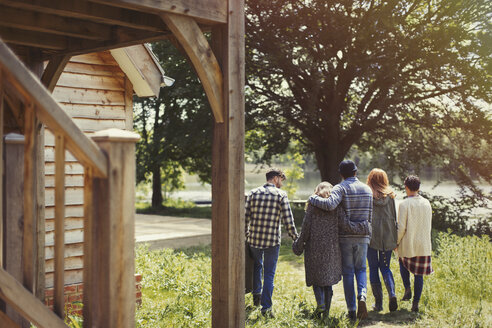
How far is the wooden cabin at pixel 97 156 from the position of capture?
8.75 feet

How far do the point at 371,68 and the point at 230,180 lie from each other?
10955 millimetres

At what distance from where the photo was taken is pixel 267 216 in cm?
617

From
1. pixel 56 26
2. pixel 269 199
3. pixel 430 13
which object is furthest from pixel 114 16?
pixel 430 13

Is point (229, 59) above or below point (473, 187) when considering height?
above

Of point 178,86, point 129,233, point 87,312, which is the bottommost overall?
point 87,312

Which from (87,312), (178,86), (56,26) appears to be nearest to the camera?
(87,312)

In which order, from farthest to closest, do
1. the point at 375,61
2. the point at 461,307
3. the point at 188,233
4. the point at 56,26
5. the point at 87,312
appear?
the point at 375,61, the point at 188,233, the point at 461,307, the point at 56,26, the point at 87,312

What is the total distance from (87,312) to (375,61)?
1232cm

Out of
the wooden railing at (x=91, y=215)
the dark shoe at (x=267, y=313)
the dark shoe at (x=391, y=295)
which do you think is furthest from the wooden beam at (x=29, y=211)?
the dark shoe at (x=391, y=295)

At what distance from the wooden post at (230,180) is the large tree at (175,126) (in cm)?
1048

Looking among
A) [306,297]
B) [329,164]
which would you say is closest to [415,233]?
[306,297]

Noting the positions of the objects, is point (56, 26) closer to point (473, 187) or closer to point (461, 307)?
point (461, 307)

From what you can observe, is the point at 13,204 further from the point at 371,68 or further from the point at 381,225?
the point at 371,68

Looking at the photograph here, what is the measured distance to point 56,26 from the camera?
15.1 ft
